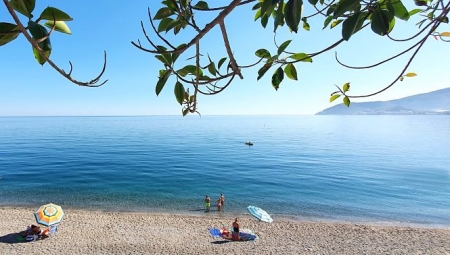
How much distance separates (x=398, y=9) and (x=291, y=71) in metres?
0.48

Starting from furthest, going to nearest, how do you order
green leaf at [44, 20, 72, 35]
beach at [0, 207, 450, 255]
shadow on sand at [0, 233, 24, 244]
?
1. beach at [0, 207, 450, 255]
2. shadow on sand at [0, 233, 24, 244]
3. green leaf at [44, 20, 72, 35]

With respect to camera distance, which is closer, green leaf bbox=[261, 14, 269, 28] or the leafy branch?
the leafy branch

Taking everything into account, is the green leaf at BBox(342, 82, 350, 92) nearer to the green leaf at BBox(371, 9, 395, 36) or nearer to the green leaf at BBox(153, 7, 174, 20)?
the green leaf at BBox(371, 9, 395, 36)

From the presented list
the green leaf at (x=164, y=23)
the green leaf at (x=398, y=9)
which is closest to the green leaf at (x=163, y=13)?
the green leaf at (x=164, y=23)

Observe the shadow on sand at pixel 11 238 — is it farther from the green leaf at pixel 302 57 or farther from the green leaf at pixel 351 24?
the green leaf at pixel 351 24

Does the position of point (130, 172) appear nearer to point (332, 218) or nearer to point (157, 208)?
point (157, 208)

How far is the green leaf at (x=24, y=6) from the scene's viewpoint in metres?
0.77

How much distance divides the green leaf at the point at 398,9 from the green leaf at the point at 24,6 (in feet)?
3.86

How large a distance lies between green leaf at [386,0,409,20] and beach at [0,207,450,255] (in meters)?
14.5

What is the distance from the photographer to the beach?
Answer: 13966 millimetres

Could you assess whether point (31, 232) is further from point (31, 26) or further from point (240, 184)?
point (240, 184)

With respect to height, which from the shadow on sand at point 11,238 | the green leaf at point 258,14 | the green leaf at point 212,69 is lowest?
the shadow on sand at point 11,238

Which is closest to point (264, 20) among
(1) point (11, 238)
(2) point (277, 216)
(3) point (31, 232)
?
(3) point (31, 232)

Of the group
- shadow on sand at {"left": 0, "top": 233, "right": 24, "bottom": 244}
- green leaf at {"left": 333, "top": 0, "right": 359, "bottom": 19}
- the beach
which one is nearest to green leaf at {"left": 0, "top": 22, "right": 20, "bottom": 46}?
green leaf at {"left": 333, "top": 0, "right": 359, "bottom": 19}
